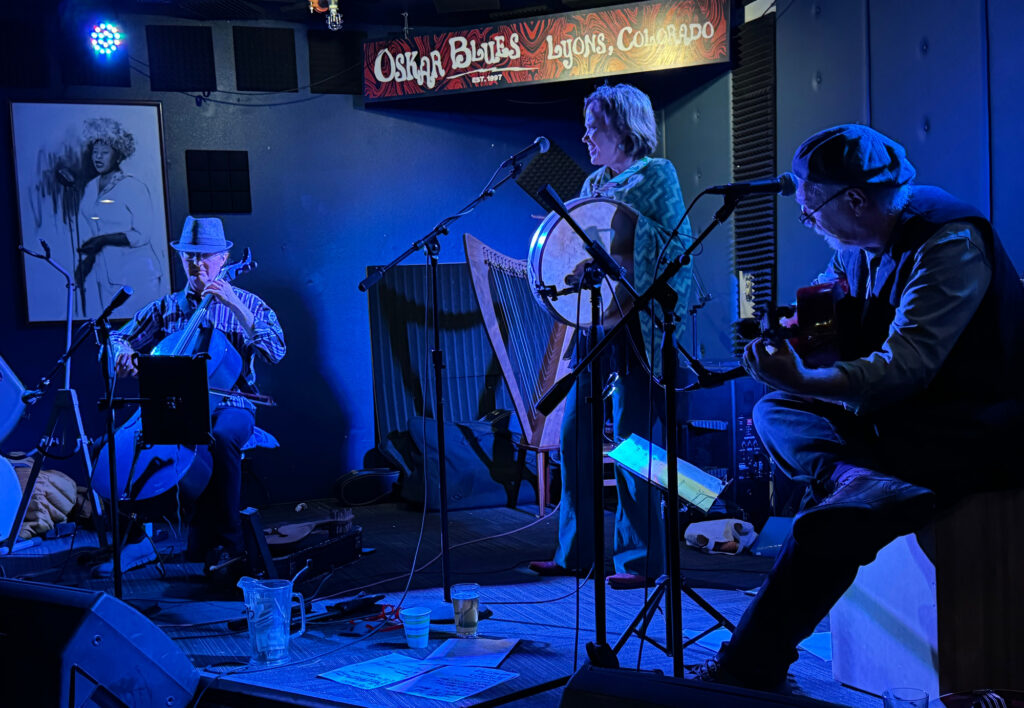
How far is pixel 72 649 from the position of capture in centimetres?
192

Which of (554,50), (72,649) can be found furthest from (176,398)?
(554,50)

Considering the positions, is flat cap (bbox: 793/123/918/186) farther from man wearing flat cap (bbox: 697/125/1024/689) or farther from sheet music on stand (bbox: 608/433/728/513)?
sheet music on stand (bbox: 608/433/728/513)

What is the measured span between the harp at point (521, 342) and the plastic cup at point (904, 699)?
3187 millimetres

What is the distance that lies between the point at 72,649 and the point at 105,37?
14.9 ft

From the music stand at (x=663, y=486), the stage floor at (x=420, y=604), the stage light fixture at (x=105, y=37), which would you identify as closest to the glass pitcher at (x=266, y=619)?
the stage floor at (x=420, y=604)

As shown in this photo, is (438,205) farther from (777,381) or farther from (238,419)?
(777,381)

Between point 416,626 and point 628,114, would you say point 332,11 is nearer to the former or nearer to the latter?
point 628,114

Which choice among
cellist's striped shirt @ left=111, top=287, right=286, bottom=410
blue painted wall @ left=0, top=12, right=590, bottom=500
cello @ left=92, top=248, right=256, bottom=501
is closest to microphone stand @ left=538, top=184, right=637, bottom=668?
cello @ left=92, top=248, right=256, bottom=501

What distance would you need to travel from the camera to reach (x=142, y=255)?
561 centimetres

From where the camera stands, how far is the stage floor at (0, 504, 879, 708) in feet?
8.52

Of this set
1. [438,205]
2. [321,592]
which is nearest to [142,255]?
[438,205]

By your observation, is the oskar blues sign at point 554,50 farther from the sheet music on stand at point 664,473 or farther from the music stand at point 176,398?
the sheet music on stand at point 664,473

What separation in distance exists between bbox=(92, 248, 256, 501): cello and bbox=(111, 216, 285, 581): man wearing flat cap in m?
0.08

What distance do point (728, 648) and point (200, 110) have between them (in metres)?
4.82
